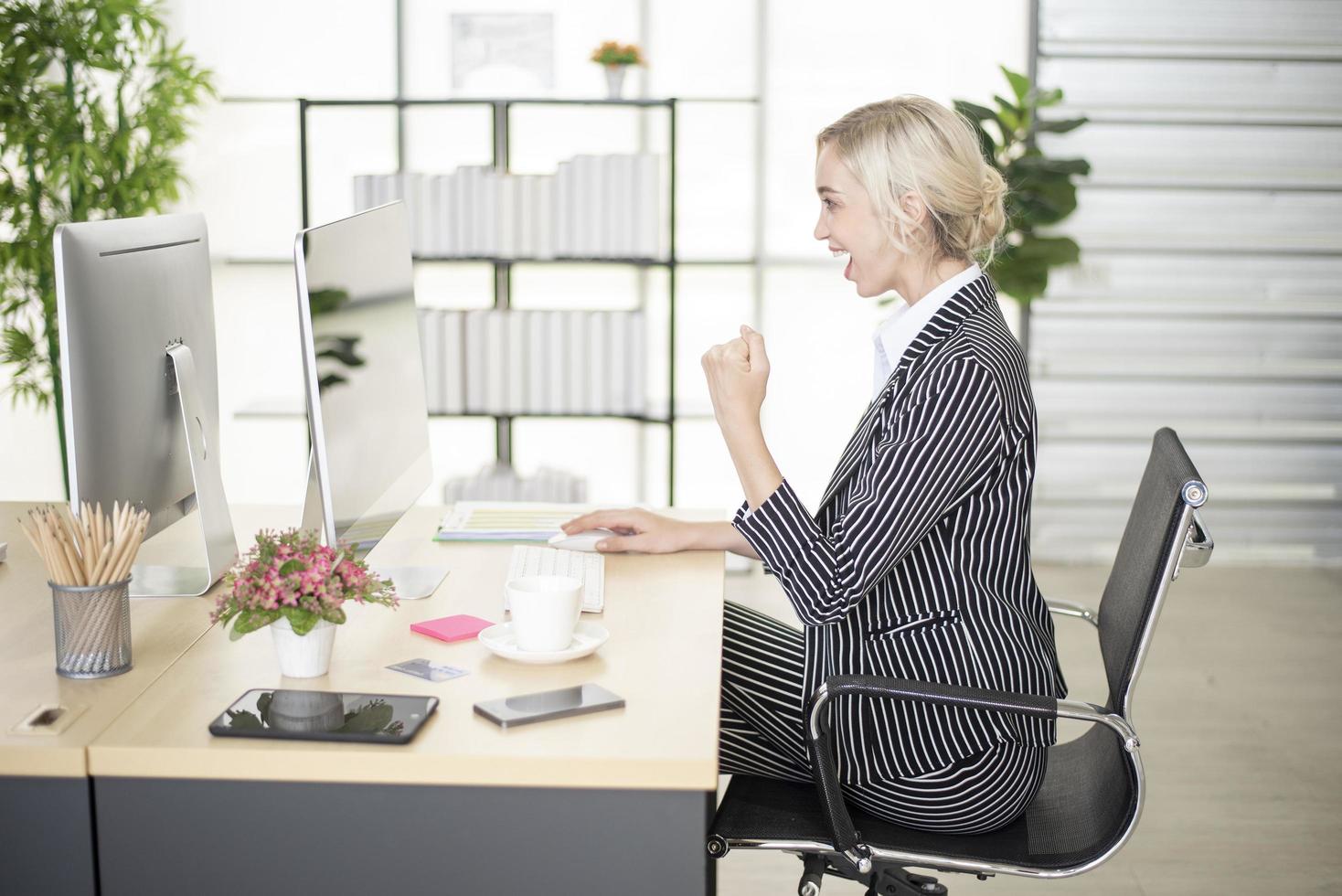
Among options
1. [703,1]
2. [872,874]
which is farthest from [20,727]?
[703,1]

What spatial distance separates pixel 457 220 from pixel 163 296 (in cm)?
223

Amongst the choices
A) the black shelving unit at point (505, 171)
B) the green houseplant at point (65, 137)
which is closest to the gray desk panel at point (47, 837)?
the black shelving unit at point (505, 171)

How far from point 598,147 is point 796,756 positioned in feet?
10.9

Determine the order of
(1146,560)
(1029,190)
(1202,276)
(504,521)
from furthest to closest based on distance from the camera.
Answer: (1202,276) → (1029,190) → (504,521) → (1146,560)

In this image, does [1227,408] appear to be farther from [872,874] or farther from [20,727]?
[20,727]

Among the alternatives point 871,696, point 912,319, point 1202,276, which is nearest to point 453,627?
point 871,696

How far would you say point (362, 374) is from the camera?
70.3 inches

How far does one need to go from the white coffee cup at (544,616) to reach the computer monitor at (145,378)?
54cm

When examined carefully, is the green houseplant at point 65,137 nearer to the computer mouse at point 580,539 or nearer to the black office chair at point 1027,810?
the computer mouse at point 580,539

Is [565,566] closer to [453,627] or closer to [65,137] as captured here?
[453,627]

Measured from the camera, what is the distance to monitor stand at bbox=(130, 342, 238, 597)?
182cm

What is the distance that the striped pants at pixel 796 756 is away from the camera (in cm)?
162

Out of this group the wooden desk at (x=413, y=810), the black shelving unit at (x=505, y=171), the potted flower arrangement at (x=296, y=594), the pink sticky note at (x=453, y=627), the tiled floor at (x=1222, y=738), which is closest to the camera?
the wooden desk at (x=413, y=810)

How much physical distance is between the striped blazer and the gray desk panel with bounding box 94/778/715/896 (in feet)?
1.37
